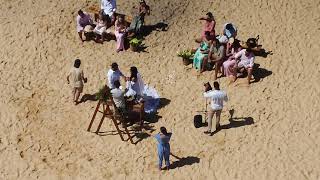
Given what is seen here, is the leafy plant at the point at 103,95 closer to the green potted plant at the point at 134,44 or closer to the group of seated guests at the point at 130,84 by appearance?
Result: the group of seated guests at the point at 130,84

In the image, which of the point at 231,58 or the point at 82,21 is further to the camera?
the point at 82,21

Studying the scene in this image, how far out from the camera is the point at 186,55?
1933 cm

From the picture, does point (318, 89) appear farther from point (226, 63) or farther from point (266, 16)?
point (266, 16)

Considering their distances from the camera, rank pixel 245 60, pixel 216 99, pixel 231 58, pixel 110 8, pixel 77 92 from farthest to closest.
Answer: pixel 110 8, pixel 231 58, pixel 245 60, pixel 77 92, pixel 216 99

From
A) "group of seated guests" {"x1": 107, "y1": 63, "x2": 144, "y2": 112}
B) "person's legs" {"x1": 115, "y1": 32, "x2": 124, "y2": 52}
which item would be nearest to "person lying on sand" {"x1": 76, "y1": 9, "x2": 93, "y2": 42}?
"person's legs" {"x1": 115, "y1": 32, "x2": 124, "y2": 52}

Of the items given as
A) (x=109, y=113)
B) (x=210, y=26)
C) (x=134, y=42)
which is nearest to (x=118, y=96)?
(x=109, y=113)

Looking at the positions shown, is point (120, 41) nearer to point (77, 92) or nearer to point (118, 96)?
point (77, 92)

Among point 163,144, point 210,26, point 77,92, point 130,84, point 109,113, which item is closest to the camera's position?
point 163,144

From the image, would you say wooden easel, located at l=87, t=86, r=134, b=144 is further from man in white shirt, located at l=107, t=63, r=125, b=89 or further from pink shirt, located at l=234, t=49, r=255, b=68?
pink shirt, located at l=234, t=49, r=255, b=68

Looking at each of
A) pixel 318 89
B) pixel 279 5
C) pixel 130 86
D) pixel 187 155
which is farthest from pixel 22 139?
pixel 279 5

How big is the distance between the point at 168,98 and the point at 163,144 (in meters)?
3.28

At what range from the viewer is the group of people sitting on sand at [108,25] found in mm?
20047

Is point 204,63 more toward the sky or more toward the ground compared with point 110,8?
more toward the ground

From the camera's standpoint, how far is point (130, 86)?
17.6 metres
